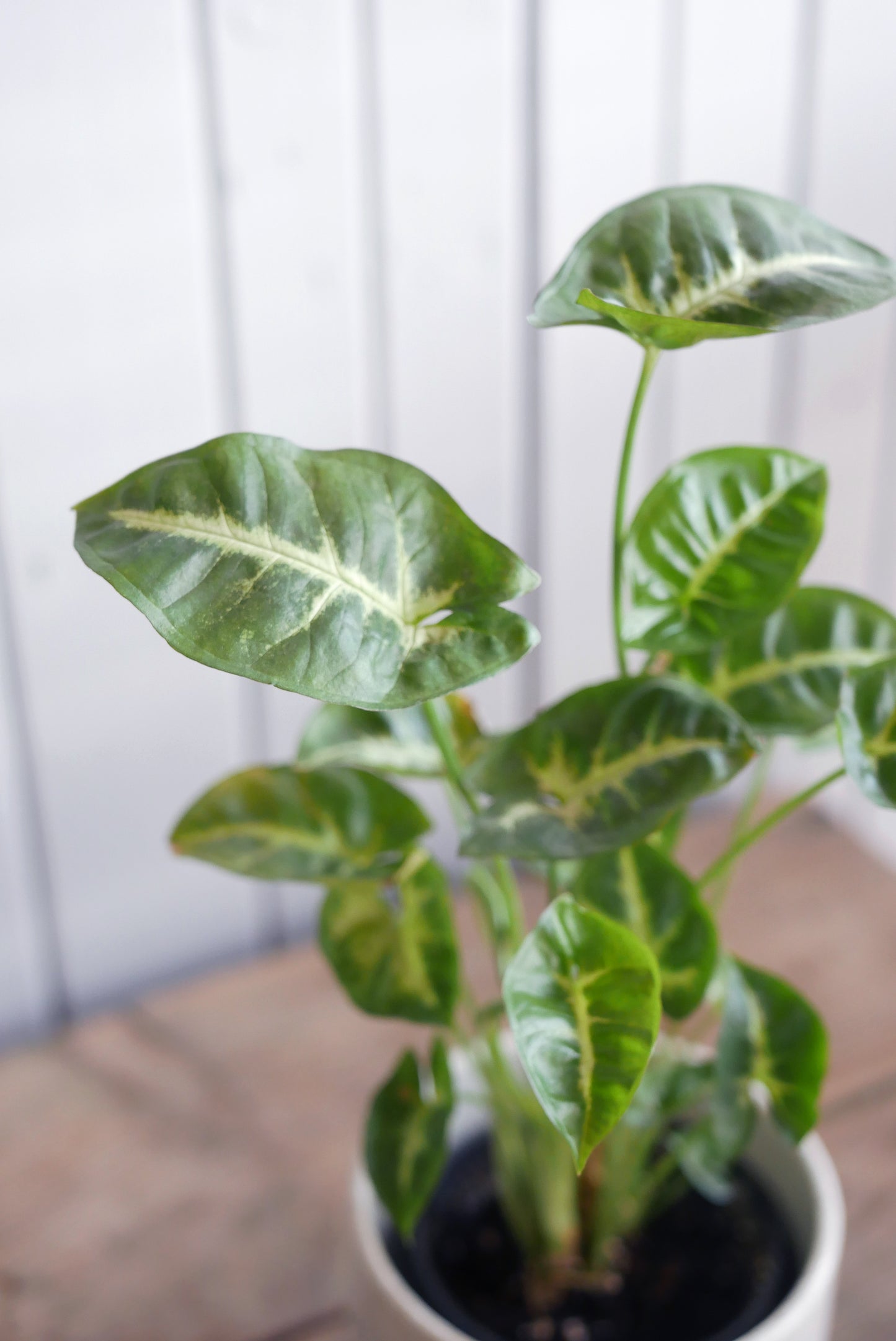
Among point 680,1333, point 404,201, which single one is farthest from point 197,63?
point 680,1333

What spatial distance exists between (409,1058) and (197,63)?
601 millimetres

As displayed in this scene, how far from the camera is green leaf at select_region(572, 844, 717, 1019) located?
51 cm

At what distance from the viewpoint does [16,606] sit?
2.89 feet

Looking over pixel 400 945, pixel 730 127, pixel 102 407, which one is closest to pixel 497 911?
pixel 400 945

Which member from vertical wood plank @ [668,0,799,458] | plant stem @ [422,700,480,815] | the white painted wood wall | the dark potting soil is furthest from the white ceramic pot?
vertical wood plank @ [668,0,799,458]

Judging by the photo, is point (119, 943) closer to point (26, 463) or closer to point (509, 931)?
point (26, 463)

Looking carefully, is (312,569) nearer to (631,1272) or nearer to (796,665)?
(796,665)

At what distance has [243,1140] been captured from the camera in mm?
836

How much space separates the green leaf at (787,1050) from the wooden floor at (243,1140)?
0.23m

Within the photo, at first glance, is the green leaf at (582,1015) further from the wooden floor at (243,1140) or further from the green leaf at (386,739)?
the wooden floor at (243,1140)

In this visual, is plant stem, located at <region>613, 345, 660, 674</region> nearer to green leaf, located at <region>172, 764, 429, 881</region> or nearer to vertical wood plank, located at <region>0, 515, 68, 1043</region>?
green leaf, located at <region>172, 764, 429, 881</region>

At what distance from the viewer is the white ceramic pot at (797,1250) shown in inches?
22.1

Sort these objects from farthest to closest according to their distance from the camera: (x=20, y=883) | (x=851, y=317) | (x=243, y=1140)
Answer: (x=851, y=317) → (x=20, y=883) → (x=243, y=1140)

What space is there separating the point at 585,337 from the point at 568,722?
22.0 inches
